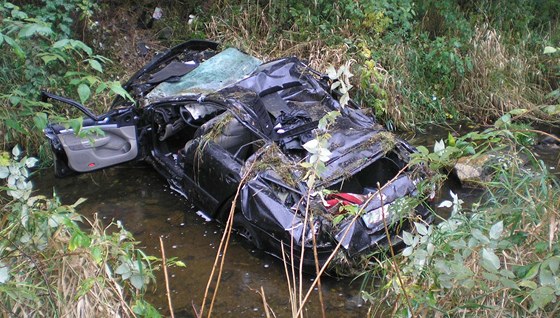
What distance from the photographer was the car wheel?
556cm

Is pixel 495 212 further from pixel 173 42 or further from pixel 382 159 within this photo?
pixel 173 42

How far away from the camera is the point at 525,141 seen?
3.22 meters

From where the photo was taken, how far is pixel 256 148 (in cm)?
588

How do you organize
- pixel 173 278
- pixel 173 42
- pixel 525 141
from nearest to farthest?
1. pixel 525 141
2. pixel 173 278
3. pixel 173 42

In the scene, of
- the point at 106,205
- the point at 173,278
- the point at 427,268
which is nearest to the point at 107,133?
the point at 106,205

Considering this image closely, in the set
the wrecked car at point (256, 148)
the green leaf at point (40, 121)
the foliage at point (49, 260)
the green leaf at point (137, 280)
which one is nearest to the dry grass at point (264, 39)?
the wrecked car at point (256, 148)

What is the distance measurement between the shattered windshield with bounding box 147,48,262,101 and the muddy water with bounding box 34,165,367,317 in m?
1.24

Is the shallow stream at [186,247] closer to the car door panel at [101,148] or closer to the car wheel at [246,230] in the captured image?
the car wheel at [246,230]

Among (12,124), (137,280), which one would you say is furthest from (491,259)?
(12,124)

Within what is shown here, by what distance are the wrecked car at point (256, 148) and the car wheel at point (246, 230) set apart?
0.6 inches

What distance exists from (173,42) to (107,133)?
3.80 metres

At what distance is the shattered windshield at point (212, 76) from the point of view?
22.2 feet

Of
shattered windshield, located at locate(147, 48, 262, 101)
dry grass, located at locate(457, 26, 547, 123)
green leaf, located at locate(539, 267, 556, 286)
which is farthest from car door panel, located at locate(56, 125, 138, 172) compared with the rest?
dry grass, located at locate(457, 26, 547, 123)

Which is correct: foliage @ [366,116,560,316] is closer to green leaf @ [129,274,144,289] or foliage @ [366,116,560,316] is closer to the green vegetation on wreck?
green leaf @ [129,274,144,289]
